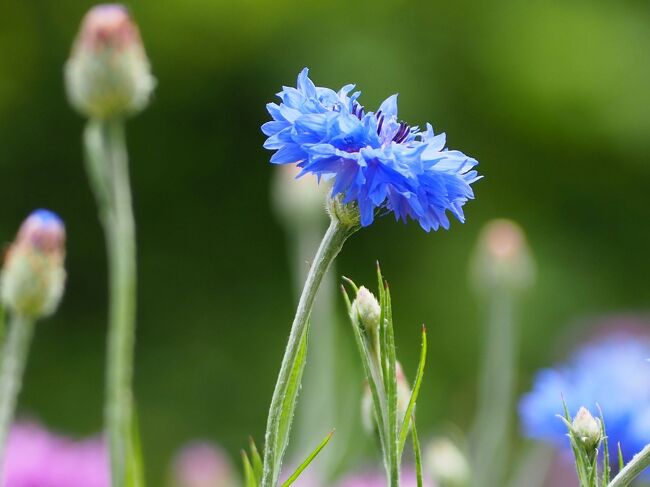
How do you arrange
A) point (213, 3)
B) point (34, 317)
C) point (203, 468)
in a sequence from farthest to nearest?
point (213, 3) → point (203, 468) → point (34, 317)

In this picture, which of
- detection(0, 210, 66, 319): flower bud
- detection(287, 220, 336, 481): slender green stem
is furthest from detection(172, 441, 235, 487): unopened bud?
detection(0, 210, 66, 319): flower bud

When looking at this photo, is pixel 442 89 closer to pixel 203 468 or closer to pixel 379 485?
→ pixel 203 468

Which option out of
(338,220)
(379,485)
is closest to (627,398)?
(379,485)

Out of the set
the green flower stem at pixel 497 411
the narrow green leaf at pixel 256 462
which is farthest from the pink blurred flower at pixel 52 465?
the narrow green leaf at pixel 256 462

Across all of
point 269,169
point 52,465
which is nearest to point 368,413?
point 52,465

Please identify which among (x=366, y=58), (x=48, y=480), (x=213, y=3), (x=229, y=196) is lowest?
(x=48, y=480)

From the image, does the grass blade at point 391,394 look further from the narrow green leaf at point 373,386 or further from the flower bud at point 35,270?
the flower bud at point 35,270
